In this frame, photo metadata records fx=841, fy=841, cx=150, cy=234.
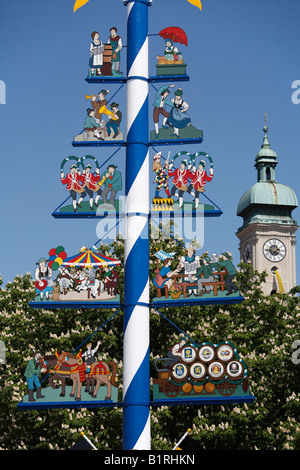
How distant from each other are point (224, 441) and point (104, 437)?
3804 mm

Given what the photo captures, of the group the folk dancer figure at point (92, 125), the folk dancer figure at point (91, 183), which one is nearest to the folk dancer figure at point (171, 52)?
the folk dancer figure at point (92, 125)

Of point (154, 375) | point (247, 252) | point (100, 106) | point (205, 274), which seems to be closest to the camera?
point (205, 274)

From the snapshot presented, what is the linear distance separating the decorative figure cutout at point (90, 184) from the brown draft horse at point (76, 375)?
240 centimetres

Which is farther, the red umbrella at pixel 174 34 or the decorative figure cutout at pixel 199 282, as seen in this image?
the red umbrella at pixel 174 34

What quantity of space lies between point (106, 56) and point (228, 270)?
4162mm

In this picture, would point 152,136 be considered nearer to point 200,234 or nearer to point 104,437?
point 200,234

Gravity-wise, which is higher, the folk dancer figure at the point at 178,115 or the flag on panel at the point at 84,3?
the flag on panel at the point at 84,3

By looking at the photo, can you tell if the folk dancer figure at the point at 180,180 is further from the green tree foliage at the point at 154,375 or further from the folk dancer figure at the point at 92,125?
the green tree foliage at the point at 154,375

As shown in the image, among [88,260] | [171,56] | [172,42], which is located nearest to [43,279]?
[88,260]

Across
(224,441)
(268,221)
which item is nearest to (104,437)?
(224,441)

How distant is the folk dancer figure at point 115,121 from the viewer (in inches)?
548

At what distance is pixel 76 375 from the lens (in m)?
13.1

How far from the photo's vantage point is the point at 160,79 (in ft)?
45.5

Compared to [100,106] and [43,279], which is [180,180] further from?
[43,279]
